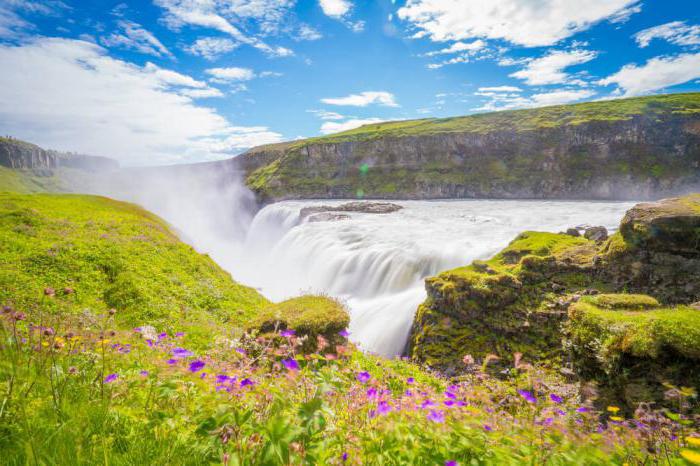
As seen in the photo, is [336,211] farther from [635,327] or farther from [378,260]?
[635,327]

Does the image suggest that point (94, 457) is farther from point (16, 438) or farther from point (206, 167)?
point (206, 167)

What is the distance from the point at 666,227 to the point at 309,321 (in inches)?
420

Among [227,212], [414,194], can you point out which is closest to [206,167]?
[227,212]

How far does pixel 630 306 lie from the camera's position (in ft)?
26.5

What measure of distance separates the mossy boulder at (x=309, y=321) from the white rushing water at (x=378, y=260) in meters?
0.59

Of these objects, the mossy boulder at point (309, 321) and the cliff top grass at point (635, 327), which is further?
the mossy boulder at point (309, 321)

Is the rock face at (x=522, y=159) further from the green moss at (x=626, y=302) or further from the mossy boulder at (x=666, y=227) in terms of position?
the green moss at (x=626, y=302)

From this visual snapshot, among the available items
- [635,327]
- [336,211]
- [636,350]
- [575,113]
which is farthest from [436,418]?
[575,113]

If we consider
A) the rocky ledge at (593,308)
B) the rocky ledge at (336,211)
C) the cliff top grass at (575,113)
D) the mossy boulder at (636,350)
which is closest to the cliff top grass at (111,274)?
the rocky ledge at (593,308)

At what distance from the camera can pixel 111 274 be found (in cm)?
1321

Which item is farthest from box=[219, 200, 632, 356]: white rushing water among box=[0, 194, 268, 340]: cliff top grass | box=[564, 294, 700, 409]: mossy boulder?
box=[564, 294, 700, 409]: mossy boulder

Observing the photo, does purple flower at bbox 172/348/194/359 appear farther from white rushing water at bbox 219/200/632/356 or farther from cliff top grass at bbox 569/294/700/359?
cliff top grass at bbox 569/294/700/359

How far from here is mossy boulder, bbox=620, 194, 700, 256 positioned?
31.6ft

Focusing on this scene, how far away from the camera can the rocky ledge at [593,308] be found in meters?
6.55
